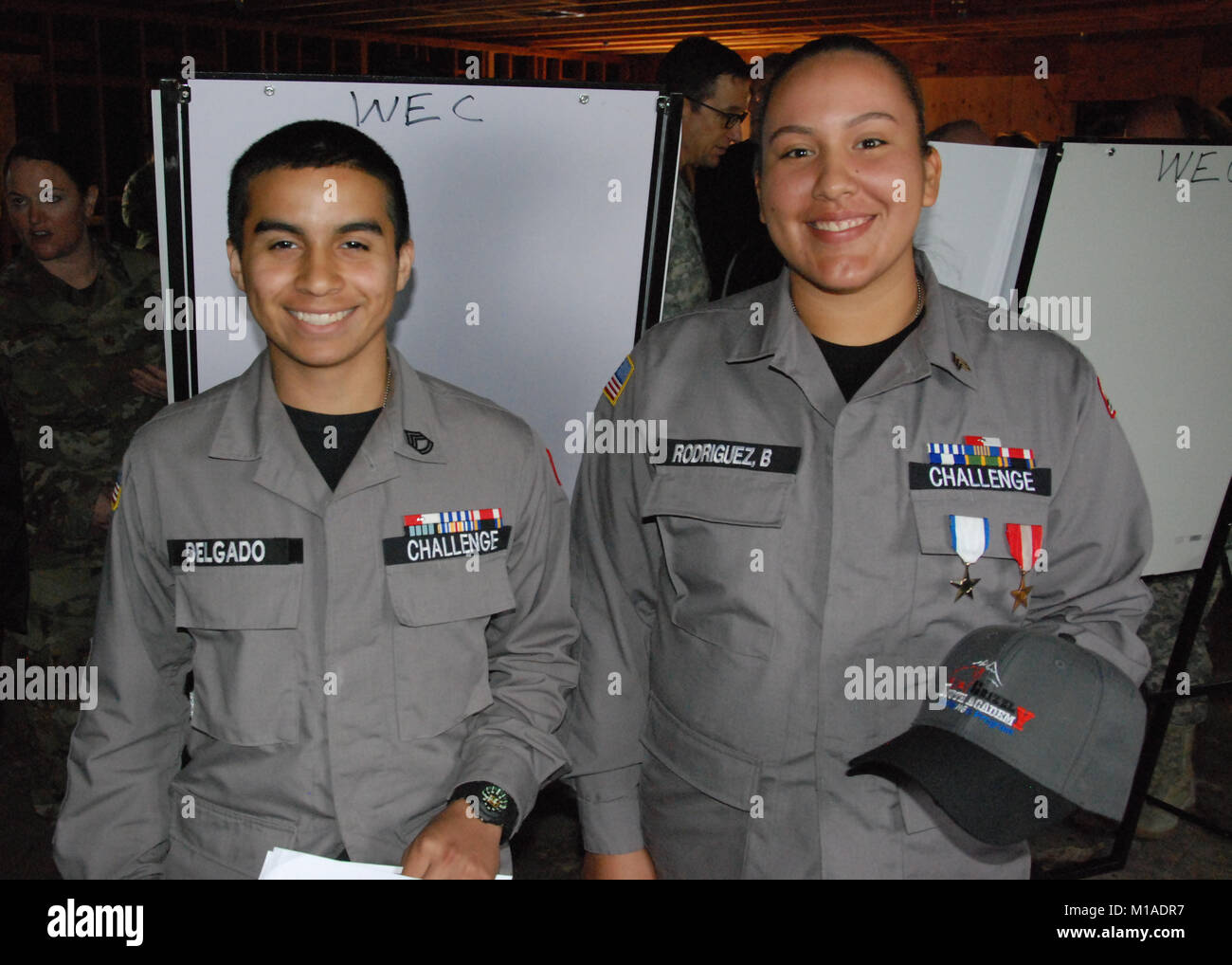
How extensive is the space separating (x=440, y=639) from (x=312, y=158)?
0.66m

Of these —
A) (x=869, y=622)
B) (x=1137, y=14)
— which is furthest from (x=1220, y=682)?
(x=1137, y=14)

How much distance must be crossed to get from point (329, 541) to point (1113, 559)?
1.01 metres

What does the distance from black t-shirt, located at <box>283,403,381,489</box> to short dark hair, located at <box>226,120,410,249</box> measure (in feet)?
0.82

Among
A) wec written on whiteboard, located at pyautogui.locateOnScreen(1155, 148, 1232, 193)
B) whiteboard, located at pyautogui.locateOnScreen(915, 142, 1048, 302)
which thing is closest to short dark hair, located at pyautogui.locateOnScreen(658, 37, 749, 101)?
whiteboard, located at pyautogui.locateOnScreen(915, 142, 1048, 302)

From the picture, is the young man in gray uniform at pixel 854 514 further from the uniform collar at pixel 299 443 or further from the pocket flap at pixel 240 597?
the pocket flap at pixel 240 597

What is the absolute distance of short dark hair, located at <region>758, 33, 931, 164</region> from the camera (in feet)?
4.57

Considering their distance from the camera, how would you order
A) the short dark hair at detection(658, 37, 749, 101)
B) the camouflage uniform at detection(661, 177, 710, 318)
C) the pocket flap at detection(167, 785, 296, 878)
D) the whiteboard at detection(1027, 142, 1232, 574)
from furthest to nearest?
the short dark hair at detection(658, 37, 749, 101)
the camouflage uniform at detection(661, 177, 710, 318)
the whiteboard at detection(1027, 142, 1232, 574)
the pocket flap at detection(167, 785, 296, 878)

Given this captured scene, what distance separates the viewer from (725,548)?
1400 millimetres

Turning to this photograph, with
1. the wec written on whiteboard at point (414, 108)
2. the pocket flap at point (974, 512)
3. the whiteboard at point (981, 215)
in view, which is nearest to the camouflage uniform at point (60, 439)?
the wec written on whiteboard at point (414, 108)

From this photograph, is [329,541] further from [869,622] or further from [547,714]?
[869,622]

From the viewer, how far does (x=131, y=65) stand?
8594mm

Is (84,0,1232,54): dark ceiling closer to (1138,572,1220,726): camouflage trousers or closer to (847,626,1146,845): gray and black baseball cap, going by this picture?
(1138,572,1220,726): camouflage trousers
